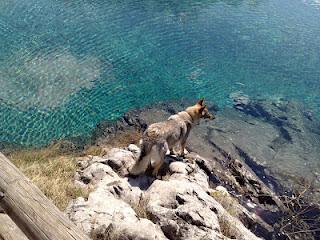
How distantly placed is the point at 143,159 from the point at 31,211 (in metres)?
6.57

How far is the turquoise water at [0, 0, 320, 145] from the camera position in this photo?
20422 mm

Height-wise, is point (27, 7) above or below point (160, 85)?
above

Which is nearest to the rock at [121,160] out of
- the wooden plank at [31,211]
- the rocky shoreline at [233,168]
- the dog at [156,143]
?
the rocky shoreline at [233,168]

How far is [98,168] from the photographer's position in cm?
1123

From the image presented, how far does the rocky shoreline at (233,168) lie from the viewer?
9.10m

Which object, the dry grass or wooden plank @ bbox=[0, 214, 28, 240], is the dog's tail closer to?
the dry grass

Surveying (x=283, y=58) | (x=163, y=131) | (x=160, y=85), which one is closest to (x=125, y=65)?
(x=160, y=85)

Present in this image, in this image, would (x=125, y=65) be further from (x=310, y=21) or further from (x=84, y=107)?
(x=310, y=21)

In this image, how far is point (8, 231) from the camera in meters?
5.31

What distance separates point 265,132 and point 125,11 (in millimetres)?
16424

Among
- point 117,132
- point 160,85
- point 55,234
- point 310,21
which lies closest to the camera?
point 55,234

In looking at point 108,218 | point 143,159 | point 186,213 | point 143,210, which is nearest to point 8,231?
point 108,218

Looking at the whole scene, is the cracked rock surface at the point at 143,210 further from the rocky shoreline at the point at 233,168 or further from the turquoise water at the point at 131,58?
the turquoise water at the point at 131,58

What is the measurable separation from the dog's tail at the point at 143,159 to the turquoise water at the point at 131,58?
845 centimetres
